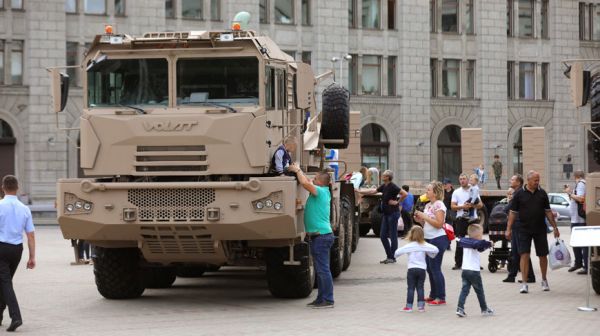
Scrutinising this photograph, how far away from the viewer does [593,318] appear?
13984 millimetres

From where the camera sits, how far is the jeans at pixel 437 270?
50.7 feet

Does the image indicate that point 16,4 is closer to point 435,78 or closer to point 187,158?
point 435,78

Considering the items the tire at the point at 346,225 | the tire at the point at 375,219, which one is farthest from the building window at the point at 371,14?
the tire at the point at 346,225

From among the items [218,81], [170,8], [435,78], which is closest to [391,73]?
[435,78]

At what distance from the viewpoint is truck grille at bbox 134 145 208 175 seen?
49.0ft

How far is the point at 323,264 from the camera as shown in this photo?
15.2 m

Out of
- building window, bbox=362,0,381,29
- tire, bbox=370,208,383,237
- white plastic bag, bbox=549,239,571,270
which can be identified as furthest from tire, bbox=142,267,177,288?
building window, bbox=362,0,381,29

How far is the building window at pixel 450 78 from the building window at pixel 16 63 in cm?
2238

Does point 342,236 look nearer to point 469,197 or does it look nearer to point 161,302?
point 469,197

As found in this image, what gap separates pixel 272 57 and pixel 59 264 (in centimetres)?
974

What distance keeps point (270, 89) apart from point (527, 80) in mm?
50239

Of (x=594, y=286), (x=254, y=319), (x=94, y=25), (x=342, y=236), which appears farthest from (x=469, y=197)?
(x=94, y=25)

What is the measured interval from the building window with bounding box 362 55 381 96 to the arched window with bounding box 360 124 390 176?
1831 mm

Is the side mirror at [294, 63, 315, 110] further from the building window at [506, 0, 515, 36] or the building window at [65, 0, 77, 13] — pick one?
the building window at [506, 0, 515, 36]
